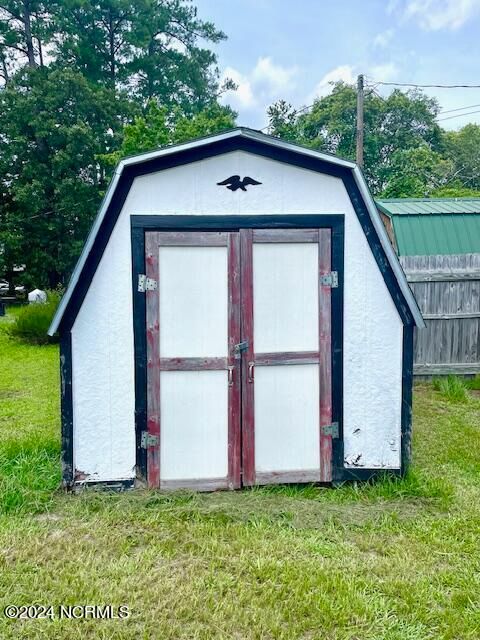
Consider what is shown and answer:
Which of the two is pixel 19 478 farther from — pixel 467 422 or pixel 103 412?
pixel 467 422

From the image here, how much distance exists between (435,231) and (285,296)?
482cm

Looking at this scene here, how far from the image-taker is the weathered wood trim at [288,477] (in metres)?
3.76

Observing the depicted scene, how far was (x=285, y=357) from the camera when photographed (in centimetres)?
373

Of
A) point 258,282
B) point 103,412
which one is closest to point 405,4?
point 258,282

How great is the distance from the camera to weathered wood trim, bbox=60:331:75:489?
11.7 feet

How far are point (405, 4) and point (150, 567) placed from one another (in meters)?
16.4

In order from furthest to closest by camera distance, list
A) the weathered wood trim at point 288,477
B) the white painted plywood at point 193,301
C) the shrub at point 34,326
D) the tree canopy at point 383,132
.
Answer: the tree canopy at point 383,132
the shrub at point 34,326
the weathered wood trim at point 288,477
the white painted plywood at point 193,301

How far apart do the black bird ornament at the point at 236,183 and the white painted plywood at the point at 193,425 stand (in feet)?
4.35

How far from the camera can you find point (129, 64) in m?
24.9

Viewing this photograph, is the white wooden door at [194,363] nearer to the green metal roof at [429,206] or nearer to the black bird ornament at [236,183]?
the black bird ornament at [236,183]

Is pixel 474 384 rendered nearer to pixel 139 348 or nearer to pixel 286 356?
pixel 286 356

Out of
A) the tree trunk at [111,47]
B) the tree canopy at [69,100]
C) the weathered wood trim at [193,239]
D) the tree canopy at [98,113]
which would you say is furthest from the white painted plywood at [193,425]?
the tree trunk at [111,47]

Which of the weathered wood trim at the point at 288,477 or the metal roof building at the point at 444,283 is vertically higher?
the metal roof building at the point at 444,283

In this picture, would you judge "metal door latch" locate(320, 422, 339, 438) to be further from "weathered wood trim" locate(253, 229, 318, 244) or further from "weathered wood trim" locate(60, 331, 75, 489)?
"weathered wood trim" locate(60, 331, 75, 489)
